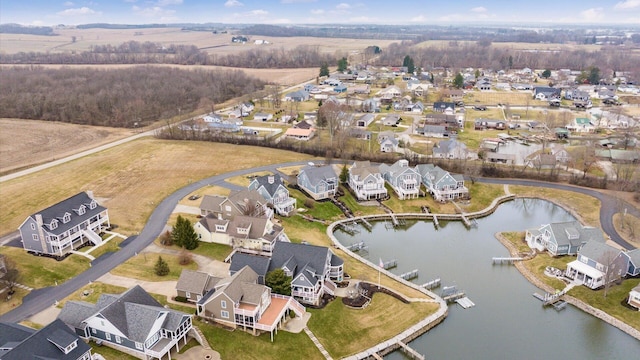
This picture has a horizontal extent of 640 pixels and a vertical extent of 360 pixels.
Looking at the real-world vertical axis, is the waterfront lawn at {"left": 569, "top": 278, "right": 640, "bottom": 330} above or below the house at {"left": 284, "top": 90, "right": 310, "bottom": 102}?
below

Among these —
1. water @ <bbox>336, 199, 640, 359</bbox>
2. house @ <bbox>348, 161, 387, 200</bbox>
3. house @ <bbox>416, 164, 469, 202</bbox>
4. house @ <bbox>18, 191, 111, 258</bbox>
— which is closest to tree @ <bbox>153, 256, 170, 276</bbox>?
house @ <bbox>18, 191, 111, 258</bbox>

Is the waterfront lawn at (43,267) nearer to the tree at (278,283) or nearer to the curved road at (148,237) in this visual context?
the curved road at (148,237)

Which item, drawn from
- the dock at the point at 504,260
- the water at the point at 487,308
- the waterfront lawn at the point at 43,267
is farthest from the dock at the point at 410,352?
the waterfront lawn at the point at 43,267

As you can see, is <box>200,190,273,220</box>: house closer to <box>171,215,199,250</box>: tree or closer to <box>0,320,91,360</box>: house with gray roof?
<box>171,215,199,250</box>: tree

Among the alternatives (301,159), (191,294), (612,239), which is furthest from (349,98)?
(191,294)

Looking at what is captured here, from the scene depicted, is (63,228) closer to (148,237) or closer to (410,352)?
(148,237)
